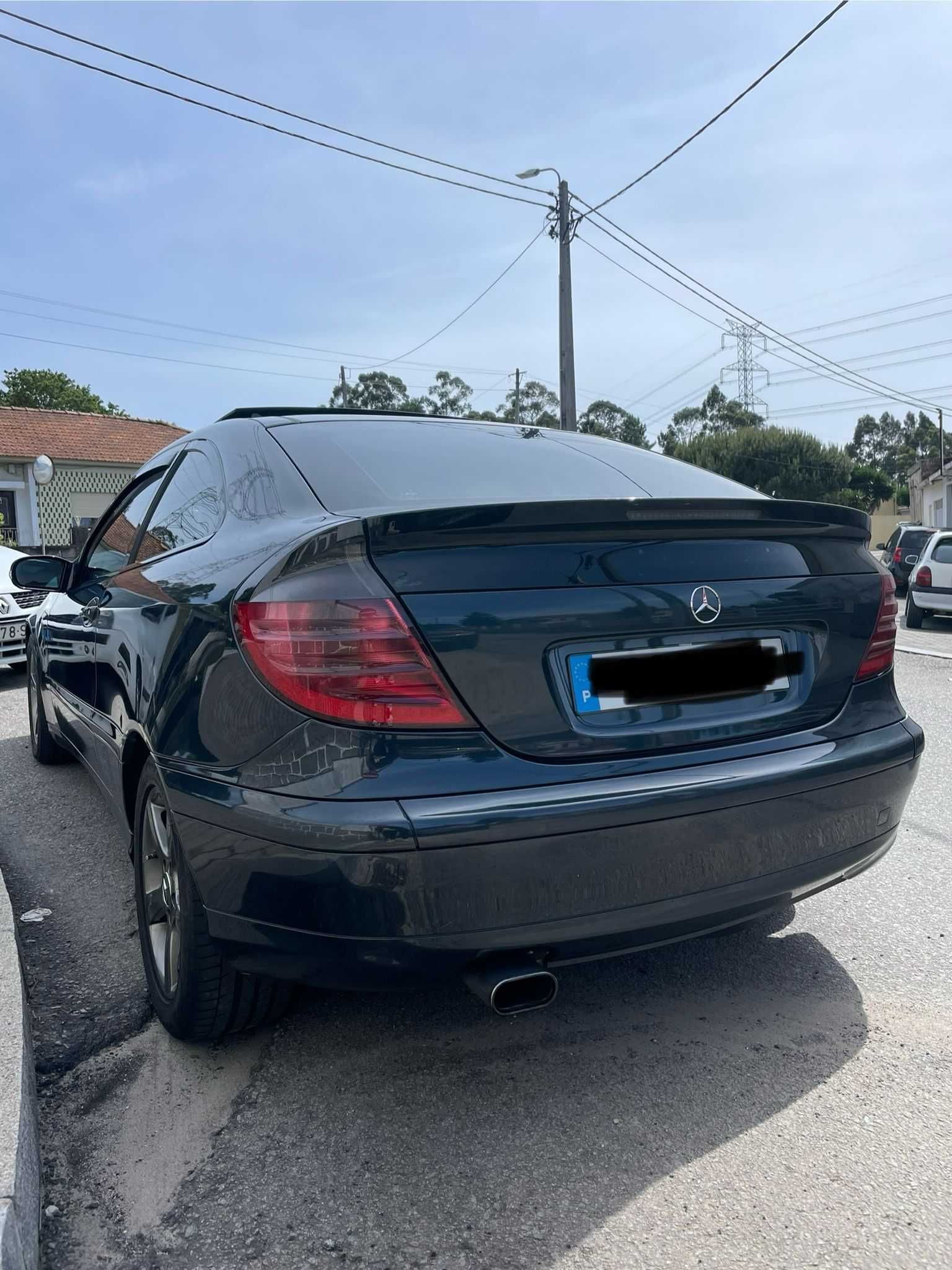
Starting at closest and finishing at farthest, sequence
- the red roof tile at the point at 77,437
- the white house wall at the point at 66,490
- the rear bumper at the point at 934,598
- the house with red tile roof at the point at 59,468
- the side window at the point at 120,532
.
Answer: the side window at the point at 120,532
the rear bumper at the point at 934,598
the house with red tile roof at the point at 59,468
the red roof tile at the point at 77,437
the white house wall at the point at 66,490

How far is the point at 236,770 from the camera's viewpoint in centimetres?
206

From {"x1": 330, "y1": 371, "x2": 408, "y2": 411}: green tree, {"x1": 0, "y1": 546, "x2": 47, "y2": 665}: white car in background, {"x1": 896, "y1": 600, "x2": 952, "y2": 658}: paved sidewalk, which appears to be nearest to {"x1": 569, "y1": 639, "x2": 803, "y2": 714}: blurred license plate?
{"x1": 896, "y1": 600, "x2": 952, "y2": 658}: paved sidewalk

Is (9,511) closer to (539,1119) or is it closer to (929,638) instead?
(929,638)

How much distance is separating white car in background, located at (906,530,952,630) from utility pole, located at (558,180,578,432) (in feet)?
31.1

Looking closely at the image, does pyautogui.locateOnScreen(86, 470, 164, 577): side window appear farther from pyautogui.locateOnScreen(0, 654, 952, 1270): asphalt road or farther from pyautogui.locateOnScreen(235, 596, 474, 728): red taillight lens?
pyautogui.locateOnScreen(235, 596, 474, 728): red taillight lens

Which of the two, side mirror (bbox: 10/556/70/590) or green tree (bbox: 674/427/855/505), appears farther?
green tree (bbox: 674/427/855/505)

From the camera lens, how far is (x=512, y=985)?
6.41 ft

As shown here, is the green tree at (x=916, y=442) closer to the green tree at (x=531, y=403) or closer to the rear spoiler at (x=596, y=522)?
the green tree at (x=531, y=403)

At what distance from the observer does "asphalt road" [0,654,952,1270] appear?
1.80 metres

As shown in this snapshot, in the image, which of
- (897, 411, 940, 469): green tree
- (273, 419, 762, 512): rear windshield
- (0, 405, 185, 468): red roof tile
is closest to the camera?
(273, 419, 762, 512): rear windshield

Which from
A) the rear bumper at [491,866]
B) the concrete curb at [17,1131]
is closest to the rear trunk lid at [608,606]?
the rear bumper at [491,866]

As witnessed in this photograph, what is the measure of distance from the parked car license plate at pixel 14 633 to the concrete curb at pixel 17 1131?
21.3ft

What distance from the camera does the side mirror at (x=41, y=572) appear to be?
13.5ft

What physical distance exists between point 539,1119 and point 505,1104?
9 centimetres
